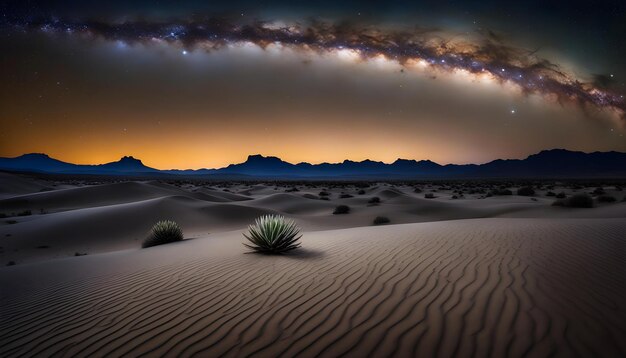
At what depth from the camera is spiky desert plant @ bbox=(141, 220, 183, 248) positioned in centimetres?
957

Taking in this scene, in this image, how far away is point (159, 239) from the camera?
9680 mm

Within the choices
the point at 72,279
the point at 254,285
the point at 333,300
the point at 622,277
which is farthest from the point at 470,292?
the point at 72,279

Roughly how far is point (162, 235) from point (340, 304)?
25.3 feet

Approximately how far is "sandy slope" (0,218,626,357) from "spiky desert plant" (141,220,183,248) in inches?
112

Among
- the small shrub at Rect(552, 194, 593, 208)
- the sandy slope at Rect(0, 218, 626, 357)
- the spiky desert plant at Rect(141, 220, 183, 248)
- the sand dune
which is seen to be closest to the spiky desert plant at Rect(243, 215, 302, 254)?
the sandy slope at Rect(0, 218, 626, 357)

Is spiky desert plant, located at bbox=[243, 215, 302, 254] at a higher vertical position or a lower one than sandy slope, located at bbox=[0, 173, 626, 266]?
higher

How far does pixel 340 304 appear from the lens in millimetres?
3850

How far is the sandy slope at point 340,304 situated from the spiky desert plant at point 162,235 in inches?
112

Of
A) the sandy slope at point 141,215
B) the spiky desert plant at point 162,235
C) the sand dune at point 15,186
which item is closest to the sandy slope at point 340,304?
the spiky desert plant at point 162,235

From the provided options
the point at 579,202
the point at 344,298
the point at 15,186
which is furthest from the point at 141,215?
the point at 15,186

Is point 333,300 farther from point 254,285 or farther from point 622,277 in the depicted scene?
point 622,277

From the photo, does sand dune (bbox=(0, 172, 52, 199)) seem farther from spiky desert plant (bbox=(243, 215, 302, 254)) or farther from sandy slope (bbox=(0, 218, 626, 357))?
spiky desert plant (bbox=(243, 215, 302, 254))

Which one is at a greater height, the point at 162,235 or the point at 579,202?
the point at 579,202

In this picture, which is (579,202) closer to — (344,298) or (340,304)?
(344,298)
